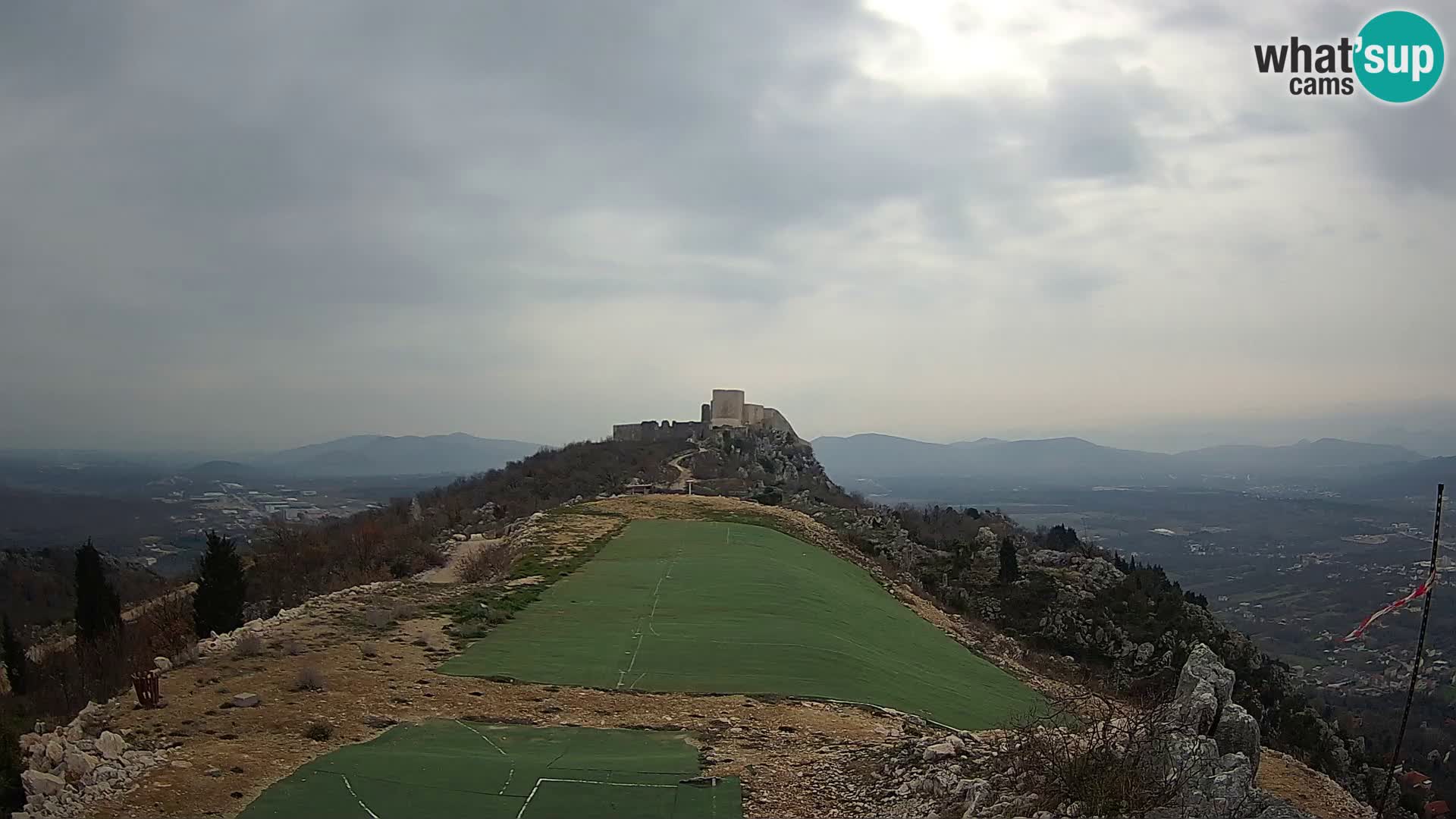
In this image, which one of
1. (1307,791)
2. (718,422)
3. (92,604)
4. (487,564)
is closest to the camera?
(1307,791)

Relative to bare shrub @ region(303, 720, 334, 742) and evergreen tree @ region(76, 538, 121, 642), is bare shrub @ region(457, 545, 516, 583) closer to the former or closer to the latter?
evergreen tree @ region(76, 538, 121, 642)

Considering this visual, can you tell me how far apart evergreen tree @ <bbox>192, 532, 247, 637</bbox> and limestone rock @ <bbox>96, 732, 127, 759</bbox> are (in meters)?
11.7

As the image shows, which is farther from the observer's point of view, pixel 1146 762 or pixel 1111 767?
pixel 1146 762

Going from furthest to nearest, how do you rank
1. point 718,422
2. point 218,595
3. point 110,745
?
point 718,422 → point 218,595 → point 110,745

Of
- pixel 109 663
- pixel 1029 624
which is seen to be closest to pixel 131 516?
pixel 109 663

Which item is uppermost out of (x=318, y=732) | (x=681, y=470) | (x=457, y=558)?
(x=681, y=470)

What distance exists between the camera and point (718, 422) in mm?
80375

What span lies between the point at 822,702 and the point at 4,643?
77.2 feet

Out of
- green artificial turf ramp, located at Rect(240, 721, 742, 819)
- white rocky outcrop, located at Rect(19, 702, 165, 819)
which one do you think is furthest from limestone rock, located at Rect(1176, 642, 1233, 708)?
white rocky outcrop, located at Rect(19, 702, 165, 819)

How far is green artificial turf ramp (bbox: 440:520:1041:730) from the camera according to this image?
1341 cm

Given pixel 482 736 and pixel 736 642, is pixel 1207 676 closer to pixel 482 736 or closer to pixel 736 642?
pixel 482 736

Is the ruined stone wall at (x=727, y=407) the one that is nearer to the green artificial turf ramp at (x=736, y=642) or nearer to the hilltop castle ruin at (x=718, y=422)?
the hilltop castle ruin at (x=718, y=422)

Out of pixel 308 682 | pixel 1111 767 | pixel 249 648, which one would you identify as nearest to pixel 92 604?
pixel 249 648

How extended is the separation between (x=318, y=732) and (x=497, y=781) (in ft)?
8.29
